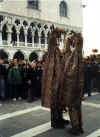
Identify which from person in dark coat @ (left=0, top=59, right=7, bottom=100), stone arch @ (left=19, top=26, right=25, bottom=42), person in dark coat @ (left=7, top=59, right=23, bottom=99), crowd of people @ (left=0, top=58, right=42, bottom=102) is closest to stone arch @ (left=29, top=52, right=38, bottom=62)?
stone arch @ (left=19, top=26, right=25, bottom=42)

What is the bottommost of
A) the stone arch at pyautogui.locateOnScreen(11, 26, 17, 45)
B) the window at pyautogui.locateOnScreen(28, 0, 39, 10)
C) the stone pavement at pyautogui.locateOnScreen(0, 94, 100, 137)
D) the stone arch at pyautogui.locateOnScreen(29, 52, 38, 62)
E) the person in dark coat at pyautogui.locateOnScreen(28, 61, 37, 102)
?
the stone pavement at pyautogui.locateOnScreen(0, 94, 100, 137)

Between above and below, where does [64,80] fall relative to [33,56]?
below

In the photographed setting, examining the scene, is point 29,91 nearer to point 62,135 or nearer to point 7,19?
point 62,135

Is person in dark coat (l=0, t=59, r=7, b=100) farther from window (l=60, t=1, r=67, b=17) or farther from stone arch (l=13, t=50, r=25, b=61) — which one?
window (l=60, t=1, r=67, b=17)

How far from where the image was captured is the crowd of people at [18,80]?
853cm

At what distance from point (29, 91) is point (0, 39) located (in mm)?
18625

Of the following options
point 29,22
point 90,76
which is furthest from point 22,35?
point 90,76

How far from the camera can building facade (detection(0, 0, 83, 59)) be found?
2741 centimetres

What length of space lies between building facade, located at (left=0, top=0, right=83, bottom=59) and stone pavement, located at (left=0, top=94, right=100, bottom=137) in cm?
2013

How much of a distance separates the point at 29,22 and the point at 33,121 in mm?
25801

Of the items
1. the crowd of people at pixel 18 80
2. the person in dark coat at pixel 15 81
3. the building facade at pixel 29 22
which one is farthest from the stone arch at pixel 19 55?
the person in dark coat at pixel 15 81

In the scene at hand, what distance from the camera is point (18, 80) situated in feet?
28.3

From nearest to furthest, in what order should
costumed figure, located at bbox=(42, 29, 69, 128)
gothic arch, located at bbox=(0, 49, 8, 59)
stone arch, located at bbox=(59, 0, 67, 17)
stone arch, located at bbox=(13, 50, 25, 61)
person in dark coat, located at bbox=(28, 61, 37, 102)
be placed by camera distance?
costumed figure, located at bbox=(42, 29, 69, 128) < person in dark coat, located at bbox=(28, 61, 37, 102) < gothic arch, located at bbox=(0, 49, 8, 59) < stone arch, located at bbox=(13, 50, 25, 61) < stone arch, located at bbox=(59, 0, 67, 17)

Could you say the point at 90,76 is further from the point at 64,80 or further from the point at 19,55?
the point at 19,55
